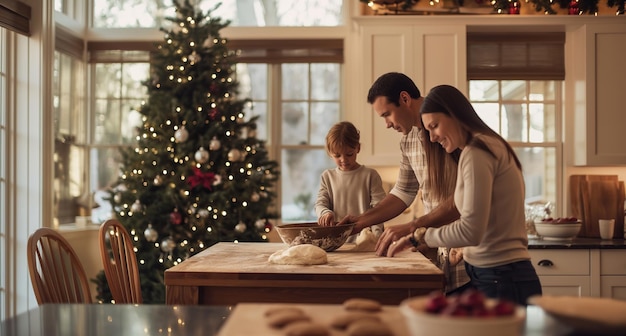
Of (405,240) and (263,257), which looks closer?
(405,240)

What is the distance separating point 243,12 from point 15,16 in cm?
173

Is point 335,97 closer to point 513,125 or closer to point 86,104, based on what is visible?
point 513,125

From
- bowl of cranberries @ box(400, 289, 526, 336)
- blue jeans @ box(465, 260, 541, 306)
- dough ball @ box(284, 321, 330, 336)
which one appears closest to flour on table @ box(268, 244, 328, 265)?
blue jeans @ box(465, 260, 541, 306)

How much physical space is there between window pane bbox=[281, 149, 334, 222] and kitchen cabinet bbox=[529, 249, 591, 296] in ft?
5.49

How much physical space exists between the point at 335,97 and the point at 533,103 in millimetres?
1377

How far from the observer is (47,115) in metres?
4.76

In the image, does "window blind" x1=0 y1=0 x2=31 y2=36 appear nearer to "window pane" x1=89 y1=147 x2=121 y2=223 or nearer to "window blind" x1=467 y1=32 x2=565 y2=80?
"window pane" x1=89 y1=147 x2=121 y2=223

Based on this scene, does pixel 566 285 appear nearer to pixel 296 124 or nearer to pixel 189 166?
pixel 296 124

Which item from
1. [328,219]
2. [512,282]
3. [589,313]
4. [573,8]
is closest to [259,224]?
[328,219]

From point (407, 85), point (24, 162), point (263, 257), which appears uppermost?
point (407, 85)

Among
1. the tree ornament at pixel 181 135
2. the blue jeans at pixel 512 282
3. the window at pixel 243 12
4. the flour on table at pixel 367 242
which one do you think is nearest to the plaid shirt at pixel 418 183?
the flour on table at pixel 367 242

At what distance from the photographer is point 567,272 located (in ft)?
15.2

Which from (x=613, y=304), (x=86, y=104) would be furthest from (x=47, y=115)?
(x=613, y=304)

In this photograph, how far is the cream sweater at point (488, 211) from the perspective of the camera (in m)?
2.22
